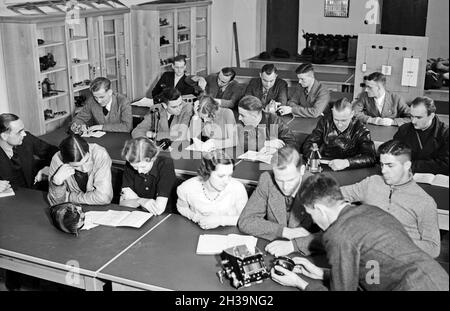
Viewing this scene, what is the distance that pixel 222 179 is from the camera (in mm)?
3160

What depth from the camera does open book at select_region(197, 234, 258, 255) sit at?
2.94 meters

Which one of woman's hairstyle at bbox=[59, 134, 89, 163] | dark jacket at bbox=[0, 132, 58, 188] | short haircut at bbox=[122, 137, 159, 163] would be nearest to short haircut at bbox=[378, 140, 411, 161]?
short haircut at bbox=[122, 137, 159, 163]

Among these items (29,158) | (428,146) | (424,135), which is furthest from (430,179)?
(29,158)

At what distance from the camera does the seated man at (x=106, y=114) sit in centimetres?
519

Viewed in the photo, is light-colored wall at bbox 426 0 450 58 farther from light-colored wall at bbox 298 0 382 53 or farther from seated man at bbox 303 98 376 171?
seated man at bbox 303 98 376 171

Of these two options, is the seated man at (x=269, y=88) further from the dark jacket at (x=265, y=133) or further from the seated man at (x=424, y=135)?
the seated man at (x=424, y=135)

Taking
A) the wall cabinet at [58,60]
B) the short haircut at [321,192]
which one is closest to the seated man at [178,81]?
the wall cabinet at [58,60]

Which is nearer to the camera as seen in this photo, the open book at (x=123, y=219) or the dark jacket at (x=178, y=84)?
the open book at (x=123, y=219)

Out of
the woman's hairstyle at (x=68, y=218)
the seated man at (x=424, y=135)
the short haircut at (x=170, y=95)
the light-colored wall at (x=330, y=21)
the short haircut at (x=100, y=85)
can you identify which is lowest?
the woman's hairstyle at (x=68, y=218)

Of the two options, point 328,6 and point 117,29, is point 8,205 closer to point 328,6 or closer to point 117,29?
point 117,29

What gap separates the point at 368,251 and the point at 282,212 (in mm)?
920

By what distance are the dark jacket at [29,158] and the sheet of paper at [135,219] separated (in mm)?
1220

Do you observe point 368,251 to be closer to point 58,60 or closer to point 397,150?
point 397,150

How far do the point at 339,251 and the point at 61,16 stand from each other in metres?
4.75
